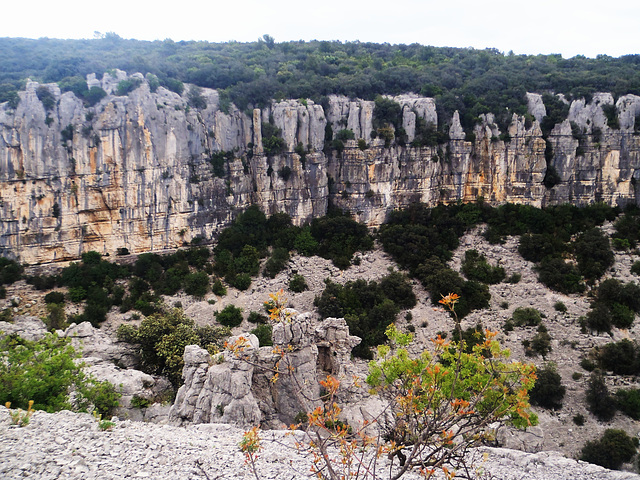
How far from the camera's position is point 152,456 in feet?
36.5

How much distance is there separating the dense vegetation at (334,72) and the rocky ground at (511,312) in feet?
44.3

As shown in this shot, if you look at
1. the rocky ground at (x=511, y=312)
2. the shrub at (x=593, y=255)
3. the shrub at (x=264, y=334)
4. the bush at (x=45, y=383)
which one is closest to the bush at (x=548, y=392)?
the rocky ground at (x=511, y=312)

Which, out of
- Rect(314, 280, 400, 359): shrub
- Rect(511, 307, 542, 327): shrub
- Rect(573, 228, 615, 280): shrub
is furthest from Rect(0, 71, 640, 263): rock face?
Rect(511, 307, 542, 327): shrub

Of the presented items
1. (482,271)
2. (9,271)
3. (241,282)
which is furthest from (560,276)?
(9,271)

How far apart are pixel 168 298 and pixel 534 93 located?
33.6 metres

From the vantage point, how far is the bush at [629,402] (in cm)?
2195

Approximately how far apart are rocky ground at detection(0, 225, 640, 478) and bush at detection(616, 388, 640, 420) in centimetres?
32

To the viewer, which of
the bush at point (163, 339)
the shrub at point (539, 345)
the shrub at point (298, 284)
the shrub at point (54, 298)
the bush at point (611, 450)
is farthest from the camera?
the shrub at point (298, 284)

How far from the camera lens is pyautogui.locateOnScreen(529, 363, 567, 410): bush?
75.6 feet

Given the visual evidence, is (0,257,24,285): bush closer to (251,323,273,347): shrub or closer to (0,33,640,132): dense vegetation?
(0,33,640,132): dense vegetation

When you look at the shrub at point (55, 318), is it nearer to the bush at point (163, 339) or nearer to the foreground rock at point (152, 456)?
the bush at point (163, 339)

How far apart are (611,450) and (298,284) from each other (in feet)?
64.9

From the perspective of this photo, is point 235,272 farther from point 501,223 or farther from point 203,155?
point 501,223

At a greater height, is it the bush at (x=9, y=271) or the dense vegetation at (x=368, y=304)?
the bush at (x=9, y=271)
